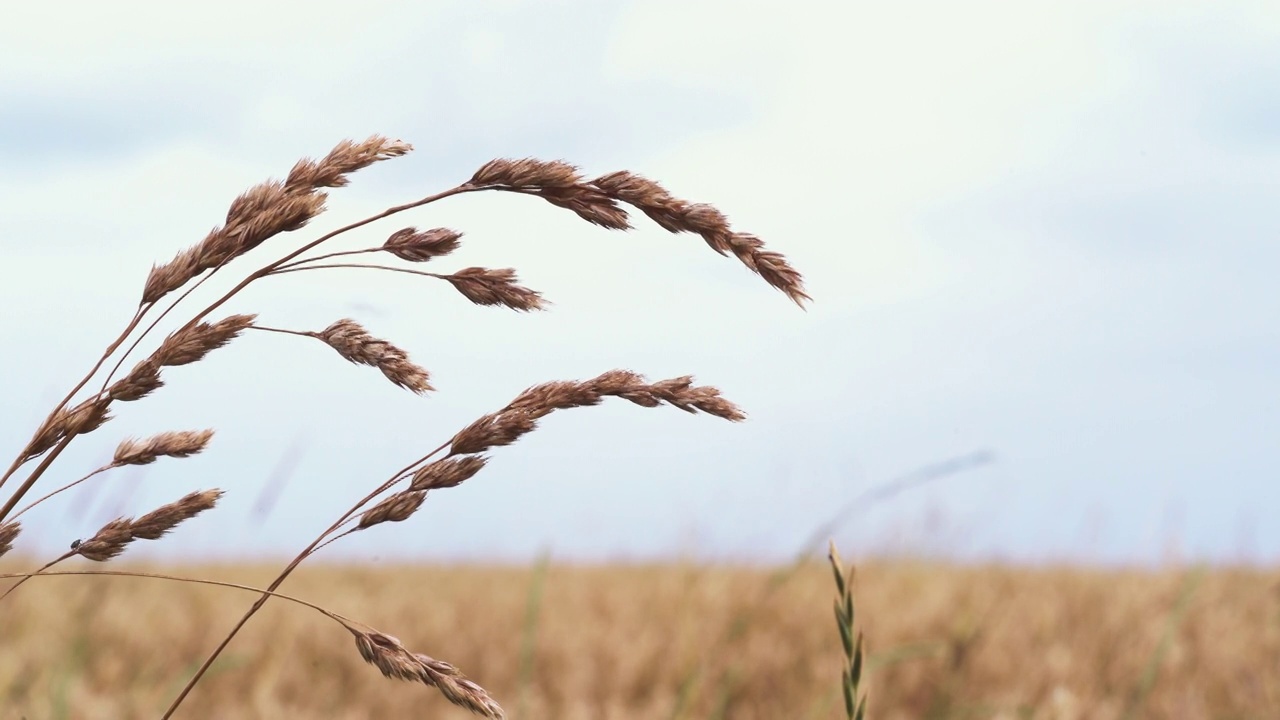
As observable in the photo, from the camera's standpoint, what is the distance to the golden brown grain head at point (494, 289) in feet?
3.63

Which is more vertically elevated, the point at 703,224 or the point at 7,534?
the point at 703,224

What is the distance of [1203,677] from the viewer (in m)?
4.84

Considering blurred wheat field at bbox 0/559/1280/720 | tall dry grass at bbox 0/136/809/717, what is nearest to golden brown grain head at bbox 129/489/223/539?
tall dry grass at bbox 0/136/809/717

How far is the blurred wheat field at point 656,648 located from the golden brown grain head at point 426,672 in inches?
101

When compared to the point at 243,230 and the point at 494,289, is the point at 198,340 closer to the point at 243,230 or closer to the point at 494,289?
the point at 243,230

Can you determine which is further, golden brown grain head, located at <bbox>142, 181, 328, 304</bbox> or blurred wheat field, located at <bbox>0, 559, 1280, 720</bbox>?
blurred wheat field, located at <bbox>0, 559, 1280, 720</bbox>

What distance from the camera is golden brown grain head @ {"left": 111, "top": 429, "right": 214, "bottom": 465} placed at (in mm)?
1137

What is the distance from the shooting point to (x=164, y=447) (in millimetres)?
1144

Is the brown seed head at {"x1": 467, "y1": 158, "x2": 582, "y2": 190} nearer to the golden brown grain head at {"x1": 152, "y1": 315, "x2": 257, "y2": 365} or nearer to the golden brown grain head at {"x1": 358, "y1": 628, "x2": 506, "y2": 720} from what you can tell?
the golden brown grain head at {"x1": 152, "y1": 315, "x2": 257, "y2": 365}

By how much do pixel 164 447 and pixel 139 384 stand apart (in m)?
0.09

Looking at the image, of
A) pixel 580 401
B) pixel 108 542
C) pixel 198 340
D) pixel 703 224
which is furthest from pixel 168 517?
pixel 703 224

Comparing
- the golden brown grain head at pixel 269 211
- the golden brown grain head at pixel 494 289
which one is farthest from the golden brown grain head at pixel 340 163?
the golden brown grain head at pixel 494 289

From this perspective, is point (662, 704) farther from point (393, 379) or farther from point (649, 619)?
point (393, 379)

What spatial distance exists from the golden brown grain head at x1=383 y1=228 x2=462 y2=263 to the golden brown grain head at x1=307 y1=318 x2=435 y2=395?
8 centimetres
